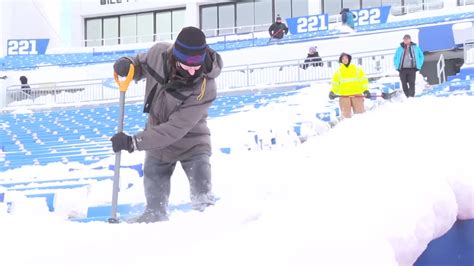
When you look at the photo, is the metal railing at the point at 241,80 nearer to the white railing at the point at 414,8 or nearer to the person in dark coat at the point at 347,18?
the person in dark coat at the point at 347,18

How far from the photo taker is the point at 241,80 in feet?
60.1

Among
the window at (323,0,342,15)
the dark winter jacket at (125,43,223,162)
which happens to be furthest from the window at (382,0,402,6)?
the dark winter jacket at (125,43,223,162)

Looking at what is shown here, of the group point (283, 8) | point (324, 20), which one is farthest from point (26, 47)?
point (324, 20)

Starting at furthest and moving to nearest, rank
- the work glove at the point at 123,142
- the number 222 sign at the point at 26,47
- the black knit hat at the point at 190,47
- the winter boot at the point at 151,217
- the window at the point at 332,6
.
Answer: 1. the window at the point at 332,6
2. the number 222 sign at the point at 26,47
3. the winter boot at the point at 151,217
4. the work glove at the point at 123,142
5. the black knit hat at the point at 190,47

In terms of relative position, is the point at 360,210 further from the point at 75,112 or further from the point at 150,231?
the point at 75,112

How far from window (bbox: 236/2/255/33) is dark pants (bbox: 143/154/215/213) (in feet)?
96.0

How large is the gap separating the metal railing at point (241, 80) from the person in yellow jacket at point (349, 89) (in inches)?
239

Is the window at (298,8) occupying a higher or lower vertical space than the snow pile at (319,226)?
higher

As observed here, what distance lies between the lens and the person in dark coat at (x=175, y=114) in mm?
3646

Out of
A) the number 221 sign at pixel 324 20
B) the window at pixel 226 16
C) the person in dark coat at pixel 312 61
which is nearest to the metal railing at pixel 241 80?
the person in dark coat at pixel 312 61

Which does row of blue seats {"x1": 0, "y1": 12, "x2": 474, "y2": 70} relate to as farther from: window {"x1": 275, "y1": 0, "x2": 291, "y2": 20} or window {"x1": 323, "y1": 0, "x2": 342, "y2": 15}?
window {"x1": 323, "y1": 0, "x2": 342, "y2": 15}

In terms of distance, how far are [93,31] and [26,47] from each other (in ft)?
21.8

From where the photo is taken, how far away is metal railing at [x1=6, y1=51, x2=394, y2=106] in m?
17.1

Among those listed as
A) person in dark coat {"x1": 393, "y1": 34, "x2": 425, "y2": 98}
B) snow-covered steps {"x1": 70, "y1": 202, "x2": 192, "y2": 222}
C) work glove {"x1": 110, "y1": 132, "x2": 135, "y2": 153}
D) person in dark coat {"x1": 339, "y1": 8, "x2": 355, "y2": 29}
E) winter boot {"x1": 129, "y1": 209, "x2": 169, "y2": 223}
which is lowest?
snow-covered steps {"x1": 70, "y1": 202, "x2": 192, "y2": 222}
